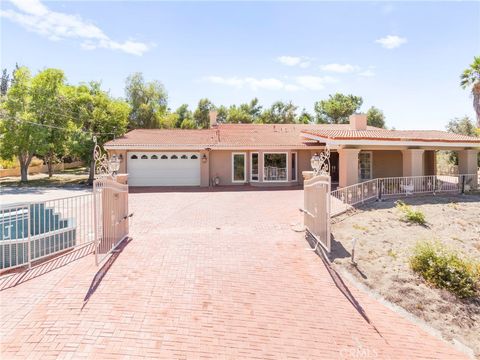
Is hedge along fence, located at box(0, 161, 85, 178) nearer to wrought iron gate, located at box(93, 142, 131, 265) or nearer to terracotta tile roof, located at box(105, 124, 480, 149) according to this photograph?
terracotta tile roof, located at box(105, 124, 480, 149)

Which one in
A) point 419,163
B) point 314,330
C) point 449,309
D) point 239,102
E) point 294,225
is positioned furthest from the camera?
point 239,102

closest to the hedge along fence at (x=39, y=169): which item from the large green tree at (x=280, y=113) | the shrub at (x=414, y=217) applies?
the large green tree at (x=280, y=113)

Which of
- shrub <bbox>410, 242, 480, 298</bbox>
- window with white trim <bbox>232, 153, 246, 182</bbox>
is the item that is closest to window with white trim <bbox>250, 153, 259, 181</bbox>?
window with white trim <bbox>232, 153, 246, 182</bbox>

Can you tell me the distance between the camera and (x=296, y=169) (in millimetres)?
22797

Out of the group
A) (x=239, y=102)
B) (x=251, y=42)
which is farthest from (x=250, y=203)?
(x=239, y=102)

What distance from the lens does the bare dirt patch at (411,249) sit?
6879 mm

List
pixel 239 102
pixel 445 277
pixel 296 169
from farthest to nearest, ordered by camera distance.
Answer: pixel 239 102 < pixel 296 169 < pixel 445 277

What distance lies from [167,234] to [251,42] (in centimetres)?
1346

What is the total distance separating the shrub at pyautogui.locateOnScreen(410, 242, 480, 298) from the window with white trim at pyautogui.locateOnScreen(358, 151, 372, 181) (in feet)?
47.1

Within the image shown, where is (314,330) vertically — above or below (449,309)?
above

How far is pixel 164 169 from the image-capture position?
73.8 feet

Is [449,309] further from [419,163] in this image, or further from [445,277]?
[419,163]

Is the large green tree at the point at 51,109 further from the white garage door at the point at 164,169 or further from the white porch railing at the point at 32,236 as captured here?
the white porch railing at the point at 32,236

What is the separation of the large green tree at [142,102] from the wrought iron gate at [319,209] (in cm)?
3670
